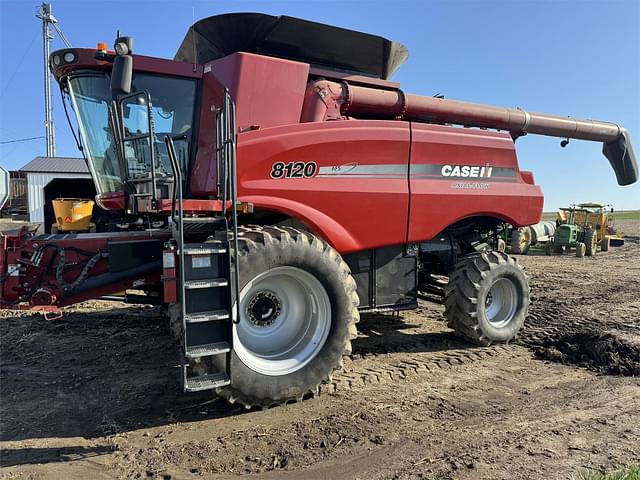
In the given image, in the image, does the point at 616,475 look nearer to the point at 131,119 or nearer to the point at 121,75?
the point at 121,75

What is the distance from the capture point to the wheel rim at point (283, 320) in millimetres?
3986

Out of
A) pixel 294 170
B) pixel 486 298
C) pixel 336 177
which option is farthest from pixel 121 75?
pixel 486 298

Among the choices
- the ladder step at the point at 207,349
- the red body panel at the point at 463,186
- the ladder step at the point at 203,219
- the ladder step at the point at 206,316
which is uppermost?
the red body panel at the point at 463,186

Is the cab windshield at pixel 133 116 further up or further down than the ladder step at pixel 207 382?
further up

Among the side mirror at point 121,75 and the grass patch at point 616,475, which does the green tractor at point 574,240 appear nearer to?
the grass patch at point 616,475

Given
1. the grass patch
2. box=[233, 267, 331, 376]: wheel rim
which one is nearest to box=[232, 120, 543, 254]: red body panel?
box=[233, 267, 331, 376]: wheel rim

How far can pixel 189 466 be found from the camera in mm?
3010

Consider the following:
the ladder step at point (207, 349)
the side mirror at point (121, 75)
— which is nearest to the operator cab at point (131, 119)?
the side mirror at point (121, 75)

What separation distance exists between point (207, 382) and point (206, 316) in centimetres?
47

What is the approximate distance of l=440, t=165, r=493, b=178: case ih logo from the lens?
216 inches

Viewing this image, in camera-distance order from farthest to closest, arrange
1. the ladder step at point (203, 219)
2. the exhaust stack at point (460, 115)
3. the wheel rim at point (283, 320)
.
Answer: the exhaust stack at point (460, 115)
the wheel rim at point (283, 320)
the ladder step at point (203, 219)

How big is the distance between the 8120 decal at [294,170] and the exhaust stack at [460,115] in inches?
24.5

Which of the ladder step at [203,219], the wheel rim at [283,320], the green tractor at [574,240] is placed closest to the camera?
the ladder step at [203,219]

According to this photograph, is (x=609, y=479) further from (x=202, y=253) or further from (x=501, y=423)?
(x=202, y=253)
